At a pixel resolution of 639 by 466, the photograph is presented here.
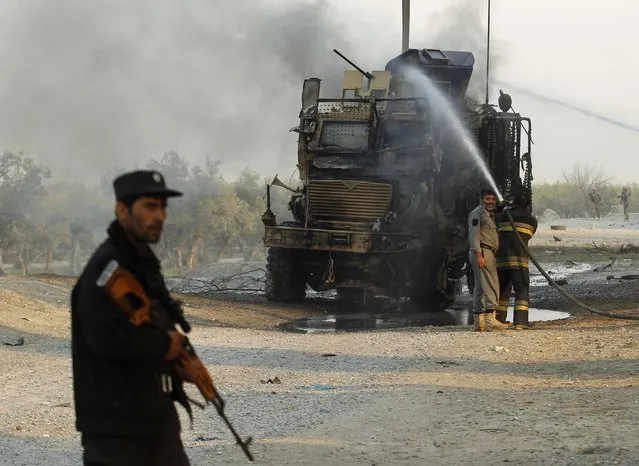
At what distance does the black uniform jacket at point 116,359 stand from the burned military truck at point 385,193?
13.2 metres

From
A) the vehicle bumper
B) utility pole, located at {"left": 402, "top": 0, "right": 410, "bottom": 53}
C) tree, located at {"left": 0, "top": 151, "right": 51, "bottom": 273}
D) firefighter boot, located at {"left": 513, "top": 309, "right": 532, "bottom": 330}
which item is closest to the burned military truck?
the vehicle bumper

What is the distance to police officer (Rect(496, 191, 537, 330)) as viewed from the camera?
14062 millimetres

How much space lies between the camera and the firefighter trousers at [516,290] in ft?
46.0

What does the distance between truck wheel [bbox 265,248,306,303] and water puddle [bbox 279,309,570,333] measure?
4.63 feet

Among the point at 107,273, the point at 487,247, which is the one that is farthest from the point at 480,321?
the point at 107,273

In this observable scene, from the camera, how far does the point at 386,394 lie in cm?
899

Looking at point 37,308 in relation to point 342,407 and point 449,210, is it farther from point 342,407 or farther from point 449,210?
point 342,407

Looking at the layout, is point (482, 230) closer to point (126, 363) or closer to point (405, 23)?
point (126, 363)

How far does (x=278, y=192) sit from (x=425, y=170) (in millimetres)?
40580

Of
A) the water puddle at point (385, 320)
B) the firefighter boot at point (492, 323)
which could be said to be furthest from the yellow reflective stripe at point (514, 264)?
the water puddle at point (385, 320)

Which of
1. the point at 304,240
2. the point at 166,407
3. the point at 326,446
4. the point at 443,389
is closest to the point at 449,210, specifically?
the point at 304,240

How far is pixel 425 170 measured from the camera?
58.6 ft

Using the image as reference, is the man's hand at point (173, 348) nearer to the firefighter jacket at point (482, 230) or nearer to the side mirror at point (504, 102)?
the firefighter jacket at point (482, 230)

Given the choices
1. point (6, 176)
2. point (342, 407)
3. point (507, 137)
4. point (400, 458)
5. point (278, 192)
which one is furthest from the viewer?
point (278, 192)
